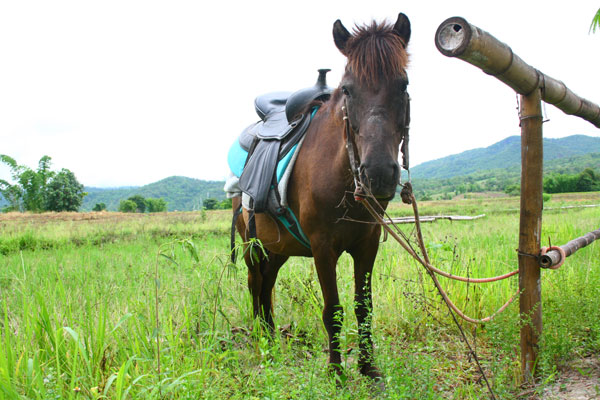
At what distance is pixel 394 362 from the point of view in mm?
1832

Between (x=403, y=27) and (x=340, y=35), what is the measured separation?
373 millimetres

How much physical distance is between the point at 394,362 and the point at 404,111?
1.32m

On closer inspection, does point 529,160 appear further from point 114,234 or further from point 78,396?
point 114,234

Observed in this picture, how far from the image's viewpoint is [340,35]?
89.3 inches

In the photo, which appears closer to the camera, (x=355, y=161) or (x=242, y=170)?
(x=355, y=161)

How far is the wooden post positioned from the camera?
6.50 feet

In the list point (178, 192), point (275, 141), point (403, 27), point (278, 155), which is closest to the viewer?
point (403, 27)

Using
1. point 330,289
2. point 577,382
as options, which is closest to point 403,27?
point 330,289

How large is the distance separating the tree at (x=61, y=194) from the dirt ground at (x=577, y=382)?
1844 inches

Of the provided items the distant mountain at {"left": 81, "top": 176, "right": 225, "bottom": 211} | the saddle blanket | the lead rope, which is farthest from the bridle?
the distant mountain at {"left": 81, "top": 176, "right": 225, "bottom": 211}

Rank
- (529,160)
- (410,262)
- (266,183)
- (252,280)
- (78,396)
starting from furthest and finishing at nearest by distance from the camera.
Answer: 1. (410,262)
2. (252,280)
3. (266,183)
4. (529,160)
5. (78,396)

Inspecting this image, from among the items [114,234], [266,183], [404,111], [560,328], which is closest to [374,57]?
[404,111]

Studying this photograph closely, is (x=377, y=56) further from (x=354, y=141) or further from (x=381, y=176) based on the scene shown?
(x=381, y=176)

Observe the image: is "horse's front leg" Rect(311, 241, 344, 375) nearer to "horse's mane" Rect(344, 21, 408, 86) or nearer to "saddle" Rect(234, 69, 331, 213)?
"saddle" Rect(234, 69, 331, 213)
